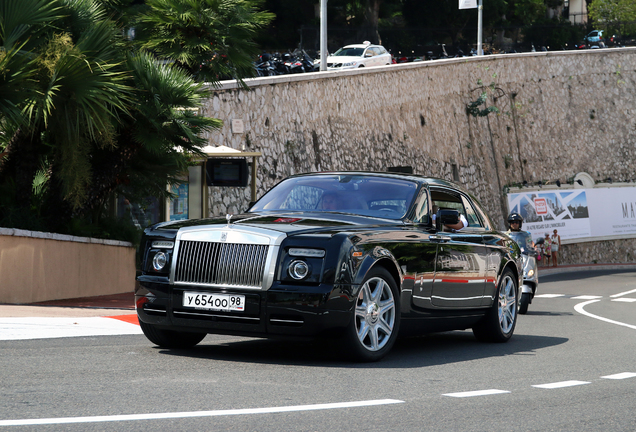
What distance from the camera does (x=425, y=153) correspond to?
3875cm

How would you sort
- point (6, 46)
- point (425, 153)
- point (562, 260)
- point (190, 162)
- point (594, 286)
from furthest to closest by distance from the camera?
point (562, 260), point (425, 153), point (594, 286), point (190, 162), point (6, 46)

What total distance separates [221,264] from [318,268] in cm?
81

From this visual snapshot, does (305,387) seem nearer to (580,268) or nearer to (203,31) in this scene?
(203,31)

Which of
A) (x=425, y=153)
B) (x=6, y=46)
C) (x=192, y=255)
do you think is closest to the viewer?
(x=192, y=255)

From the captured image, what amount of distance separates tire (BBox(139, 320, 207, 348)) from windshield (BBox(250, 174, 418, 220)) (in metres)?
1.39

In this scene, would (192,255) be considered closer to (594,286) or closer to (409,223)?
(409,223)

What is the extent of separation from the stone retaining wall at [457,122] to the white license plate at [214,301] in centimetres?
1497

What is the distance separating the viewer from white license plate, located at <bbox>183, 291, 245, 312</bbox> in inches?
285

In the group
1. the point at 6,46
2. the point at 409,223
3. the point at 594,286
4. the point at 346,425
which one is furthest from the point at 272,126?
the point at 346,425

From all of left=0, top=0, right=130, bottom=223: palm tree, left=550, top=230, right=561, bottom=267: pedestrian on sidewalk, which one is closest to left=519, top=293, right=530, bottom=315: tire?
left=0, top=0, right=130, bottom=223: palm tree

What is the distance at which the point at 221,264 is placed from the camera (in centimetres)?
737

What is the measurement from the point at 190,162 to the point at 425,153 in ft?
80.6

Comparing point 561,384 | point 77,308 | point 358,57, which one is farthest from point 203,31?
point 358,57

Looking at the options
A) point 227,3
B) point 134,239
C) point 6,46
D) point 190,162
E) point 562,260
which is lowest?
point 562,260
